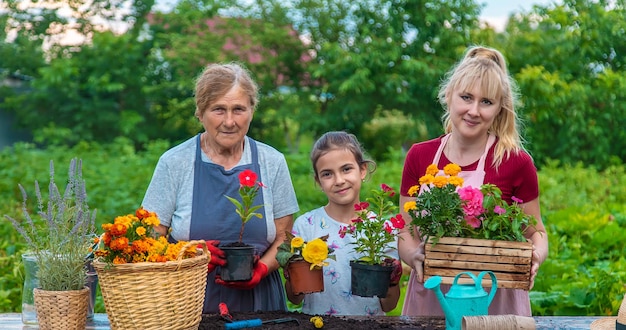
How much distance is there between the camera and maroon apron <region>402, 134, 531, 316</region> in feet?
9.22

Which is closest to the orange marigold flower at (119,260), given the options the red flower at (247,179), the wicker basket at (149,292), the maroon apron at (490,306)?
the wicker basket at (149,292)

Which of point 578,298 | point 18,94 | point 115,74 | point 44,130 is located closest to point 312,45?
point 115,74

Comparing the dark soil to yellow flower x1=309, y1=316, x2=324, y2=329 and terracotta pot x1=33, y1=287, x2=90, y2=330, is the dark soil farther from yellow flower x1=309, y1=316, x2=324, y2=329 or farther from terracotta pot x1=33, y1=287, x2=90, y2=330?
terracotta pot x1=33, y1=287, x2=90, y2=330

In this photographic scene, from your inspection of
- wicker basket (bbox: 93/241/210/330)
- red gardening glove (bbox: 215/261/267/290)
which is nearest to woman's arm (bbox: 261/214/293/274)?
red gardening glove (bbox: 215/261/267/290)

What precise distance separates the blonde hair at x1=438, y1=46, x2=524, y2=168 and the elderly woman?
76 cm

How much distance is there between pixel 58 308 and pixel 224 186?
0.81 meters

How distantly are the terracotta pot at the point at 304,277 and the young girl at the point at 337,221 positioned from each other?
232 mm

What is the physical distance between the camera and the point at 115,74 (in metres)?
14.5

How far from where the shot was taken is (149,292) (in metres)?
2.16

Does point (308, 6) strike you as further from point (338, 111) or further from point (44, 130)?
point (44, 130)

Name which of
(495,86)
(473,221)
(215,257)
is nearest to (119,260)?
(215,257)

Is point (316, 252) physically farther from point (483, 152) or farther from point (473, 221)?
point (483, 152)

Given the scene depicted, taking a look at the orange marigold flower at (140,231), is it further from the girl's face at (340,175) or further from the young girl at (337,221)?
the girl's face at (340,175)

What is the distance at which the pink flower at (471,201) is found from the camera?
2395 millimetres
